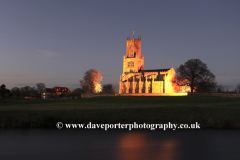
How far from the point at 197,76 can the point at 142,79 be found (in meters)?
31.1

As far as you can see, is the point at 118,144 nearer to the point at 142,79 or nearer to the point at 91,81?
the point at 91,81

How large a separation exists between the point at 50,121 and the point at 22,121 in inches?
104

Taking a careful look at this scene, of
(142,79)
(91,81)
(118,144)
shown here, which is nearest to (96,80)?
(91,81)

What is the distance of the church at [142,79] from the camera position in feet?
316

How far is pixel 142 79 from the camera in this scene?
335 feet

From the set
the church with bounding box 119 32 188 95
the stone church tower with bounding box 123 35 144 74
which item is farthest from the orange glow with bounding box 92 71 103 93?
the stone church tower with bounding box 123 35 144 74

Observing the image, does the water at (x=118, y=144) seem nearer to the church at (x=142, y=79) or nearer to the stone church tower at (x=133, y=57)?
the church at (x=142, y=79)

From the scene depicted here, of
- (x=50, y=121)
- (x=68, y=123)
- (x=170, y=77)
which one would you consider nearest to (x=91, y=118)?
(x=68, y=123)

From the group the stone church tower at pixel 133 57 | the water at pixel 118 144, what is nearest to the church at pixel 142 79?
the stone church tower at pixel 133 57

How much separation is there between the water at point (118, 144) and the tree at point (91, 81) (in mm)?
64359

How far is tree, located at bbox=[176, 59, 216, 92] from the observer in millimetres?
73750

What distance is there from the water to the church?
251 feet

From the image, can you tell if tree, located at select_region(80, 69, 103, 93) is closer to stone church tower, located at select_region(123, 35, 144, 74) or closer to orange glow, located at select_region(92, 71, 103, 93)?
orange glow, located at select_region(92, 71, 103, 93)

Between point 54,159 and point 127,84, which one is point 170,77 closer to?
point 127,84
